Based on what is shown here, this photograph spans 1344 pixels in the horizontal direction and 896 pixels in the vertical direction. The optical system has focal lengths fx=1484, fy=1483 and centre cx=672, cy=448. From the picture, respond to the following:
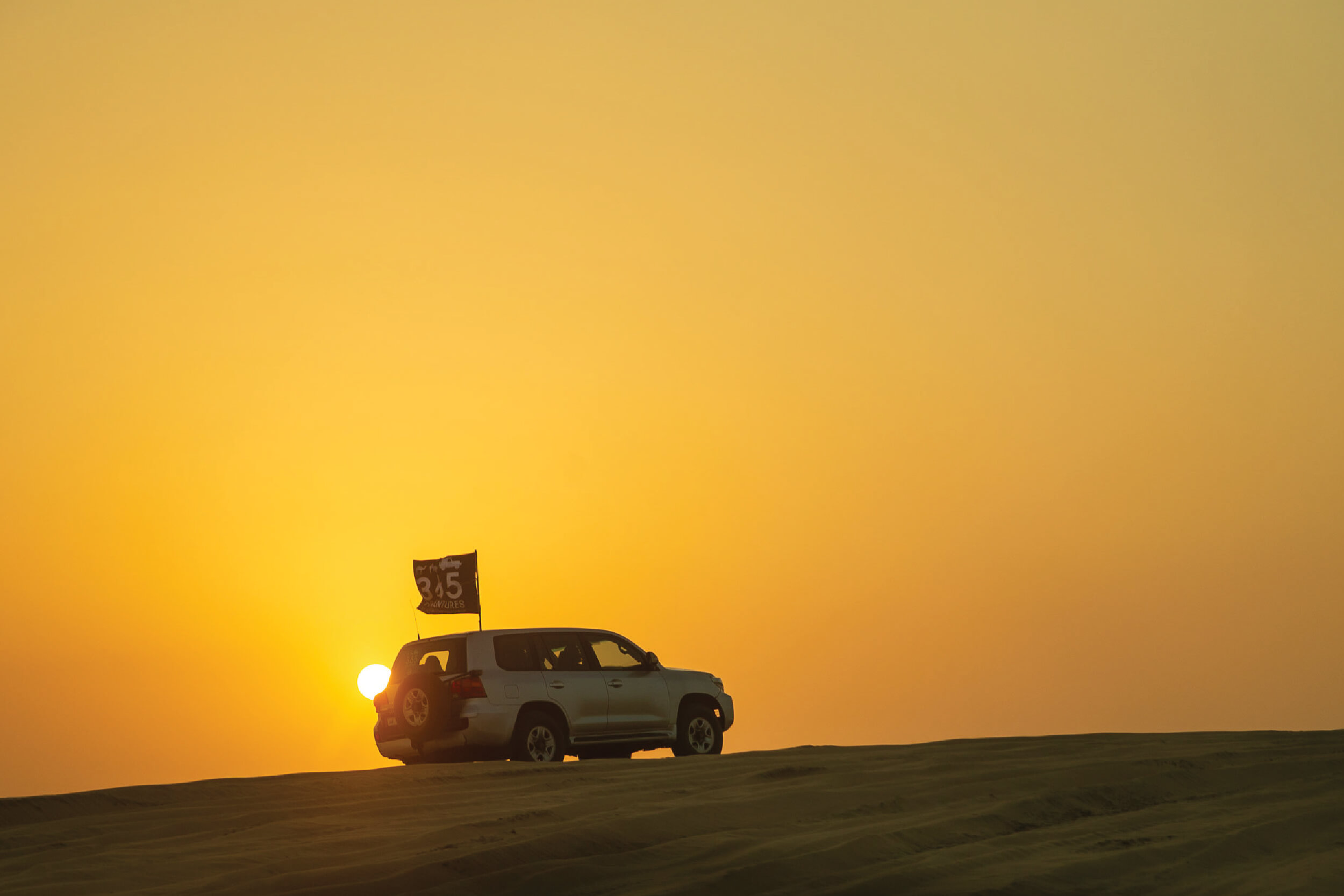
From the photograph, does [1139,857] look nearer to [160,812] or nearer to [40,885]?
[40,885]

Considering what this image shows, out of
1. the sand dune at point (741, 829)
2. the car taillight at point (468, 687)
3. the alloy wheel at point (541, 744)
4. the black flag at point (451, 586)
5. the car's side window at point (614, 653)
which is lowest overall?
the sand dune at point (741, 829)

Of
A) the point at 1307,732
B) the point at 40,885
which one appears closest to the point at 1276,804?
the point at 1307,732

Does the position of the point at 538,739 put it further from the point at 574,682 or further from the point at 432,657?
the point at 432,657

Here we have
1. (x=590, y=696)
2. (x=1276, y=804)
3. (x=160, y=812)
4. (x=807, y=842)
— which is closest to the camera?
(x=807, y=842)

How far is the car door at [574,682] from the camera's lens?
1527cm

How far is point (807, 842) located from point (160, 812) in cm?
419

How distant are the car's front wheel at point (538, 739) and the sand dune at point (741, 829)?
3.72 meters

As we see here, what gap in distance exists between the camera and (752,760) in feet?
36.6

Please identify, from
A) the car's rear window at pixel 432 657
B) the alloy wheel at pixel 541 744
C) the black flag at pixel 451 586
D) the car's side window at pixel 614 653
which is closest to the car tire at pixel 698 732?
the car's side window at pixel 614 653

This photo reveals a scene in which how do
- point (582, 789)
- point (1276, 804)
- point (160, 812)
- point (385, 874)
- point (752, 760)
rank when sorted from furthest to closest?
point (752, 760) < point (582, 789) < point (160, 812) < point (1276, 804) < point (385, 874)

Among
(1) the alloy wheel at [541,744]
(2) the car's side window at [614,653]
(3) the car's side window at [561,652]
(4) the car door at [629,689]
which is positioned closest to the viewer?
(1) the alloy wheel at [541,744]

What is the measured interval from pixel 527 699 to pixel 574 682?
1.87ft

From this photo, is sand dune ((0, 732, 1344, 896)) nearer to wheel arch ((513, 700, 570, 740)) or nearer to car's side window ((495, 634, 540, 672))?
wheel arch ((513, 700, 570, 740))

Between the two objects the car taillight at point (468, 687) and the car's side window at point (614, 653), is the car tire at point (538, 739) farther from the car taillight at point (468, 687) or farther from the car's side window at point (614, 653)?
the car's side window at point (614, 653)
